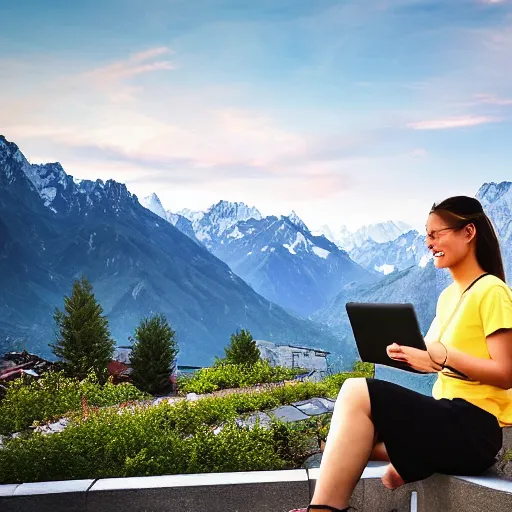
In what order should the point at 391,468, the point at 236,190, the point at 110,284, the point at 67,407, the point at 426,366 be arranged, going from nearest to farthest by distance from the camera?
the point at 426,366
the point at 391,468
the point at 67,407
the point at 236,190
the point at 110,284

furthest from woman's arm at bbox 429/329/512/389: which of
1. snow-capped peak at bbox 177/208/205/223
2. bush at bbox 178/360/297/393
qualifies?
snow-capped peak at bbox 177/208/205/223

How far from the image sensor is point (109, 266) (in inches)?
1841

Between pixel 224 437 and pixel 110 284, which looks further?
pixel 110 284

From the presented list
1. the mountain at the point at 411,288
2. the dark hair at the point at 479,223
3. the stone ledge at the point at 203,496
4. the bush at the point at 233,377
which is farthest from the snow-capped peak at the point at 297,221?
the dark hair at the point at 479,223

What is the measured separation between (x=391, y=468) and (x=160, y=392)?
5.06 metres

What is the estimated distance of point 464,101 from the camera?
23.2 feet

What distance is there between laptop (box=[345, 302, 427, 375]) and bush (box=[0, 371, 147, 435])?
2.42m

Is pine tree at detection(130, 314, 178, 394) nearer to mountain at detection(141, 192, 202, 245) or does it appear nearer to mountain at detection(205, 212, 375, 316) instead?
mountain at detection(205, 212, 375, 316)

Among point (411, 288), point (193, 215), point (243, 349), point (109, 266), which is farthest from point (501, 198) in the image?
point (193, 215)

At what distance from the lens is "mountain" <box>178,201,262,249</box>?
4891 cm

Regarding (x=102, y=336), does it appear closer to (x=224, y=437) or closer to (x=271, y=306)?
(x=224, y=437)

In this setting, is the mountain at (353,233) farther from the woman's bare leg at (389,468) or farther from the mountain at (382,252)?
the mountain at (382,252)

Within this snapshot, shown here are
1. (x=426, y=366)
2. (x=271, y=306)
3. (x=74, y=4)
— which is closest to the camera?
(x=426, y=366)

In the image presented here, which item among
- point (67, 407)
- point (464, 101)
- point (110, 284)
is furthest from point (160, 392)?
point (110, 284)
